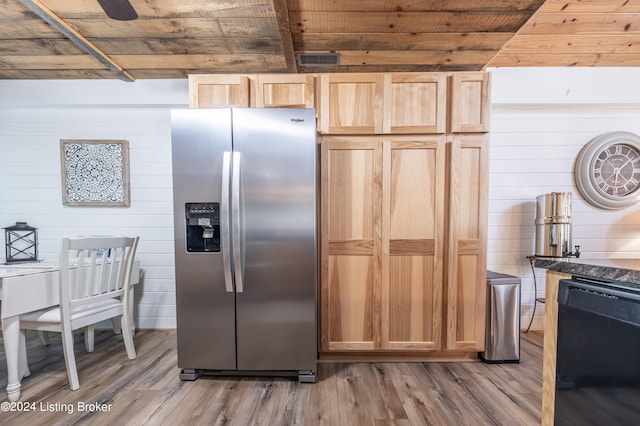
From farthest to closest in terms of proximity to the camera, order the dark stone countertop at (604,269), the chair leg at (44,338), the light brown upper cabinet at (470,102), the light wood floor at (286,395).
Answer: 1. the chair leg at (44,338)
2. the light brown upper cabinet at (470,102)
3. the light wood floor at (286,395)
4. the dark stone countertop at (604,269)

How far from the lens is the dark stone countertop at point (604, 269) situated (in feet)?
2.61

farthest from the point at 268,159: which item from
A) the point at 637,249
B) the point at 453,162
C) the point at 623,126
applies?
the point at 637,249

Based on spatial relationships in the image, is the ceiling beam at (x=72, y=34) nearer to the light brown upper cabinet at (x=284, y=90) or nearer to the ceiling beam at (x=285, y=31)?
the light brown upper cabinet at (x=284, y=90)

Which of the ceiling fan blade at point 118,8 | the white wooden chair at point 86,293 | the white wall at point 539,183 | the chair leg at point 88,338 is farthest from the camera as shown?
the white wall at point 539,183

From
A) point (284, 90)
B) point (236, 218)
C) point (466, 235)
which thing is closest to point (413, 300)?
point (466, 235)

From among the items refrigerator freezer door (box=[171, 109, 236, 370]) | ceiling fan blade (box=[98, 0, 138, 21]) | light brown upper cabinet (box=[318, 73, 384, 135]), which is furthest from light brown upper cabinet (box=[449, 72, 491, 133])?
ceiling fan blade (box=[98, 0, 138, 21])

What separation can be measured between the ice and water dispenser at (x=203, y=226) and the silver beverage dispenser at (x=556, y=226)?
113 inches

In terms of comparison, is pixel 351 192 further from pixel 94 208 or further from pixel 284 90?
pixel 94 208

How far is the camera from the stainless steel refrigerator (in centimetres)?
185

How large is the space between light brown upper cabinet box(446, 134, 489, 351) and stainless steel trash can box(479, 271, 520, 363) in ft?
0.30

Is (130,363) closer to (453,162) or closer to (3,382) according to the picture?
(3,382)

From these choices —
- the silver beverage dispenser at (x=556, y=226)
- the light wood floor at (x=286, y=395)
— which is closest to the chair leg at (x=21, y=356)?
the light wood floor at (x=286, y=395)

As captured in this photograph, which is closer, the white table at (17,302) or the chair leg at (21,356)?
the white table at (17,302)

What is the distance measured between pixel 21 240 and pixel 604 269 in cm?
440
